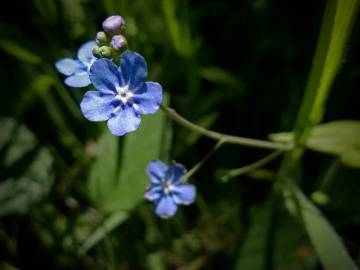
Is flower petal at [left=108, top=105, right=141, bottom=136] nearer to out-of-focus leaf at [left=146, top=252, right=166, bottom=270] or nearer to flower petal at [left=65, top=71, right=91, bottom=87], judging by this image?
flower petal at [left=65, top=71, right=91, bottom=87]

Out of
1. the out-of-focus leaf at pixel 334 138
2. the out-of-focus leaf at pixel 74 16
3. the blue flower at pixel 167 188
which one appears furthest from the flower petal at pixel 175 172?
the out-of-focus leaf at pixel 74 16

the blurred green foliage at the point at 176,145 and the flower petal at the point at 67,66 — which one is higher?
the flower petal at the point at 67,66

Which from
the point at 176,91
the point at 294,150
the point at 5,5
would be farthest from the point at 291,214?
the point at 5,5

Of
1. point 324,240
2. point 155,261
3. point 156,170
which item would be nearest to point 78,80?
point 156,170

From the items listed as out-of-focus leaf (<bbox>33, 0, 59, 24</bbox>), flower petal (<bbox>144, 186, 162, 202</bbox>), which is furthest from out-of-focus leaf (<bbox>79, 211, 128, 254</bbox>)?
out-of-focus leaf (<bbox>33, 0, 59, 24</bbox>)

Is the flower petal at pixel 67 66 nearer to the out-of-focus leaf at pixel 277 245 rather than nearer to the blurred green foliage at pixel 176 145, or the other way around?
the blurred green foliage at pixel 176 145

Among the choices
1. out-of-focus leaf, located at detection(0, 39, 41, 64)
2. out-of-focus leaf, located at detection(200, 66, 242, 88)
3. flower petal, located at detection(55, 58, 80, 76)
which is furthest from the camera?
out-of-focus leaf, located at detection(200, 66, 242, 88)
